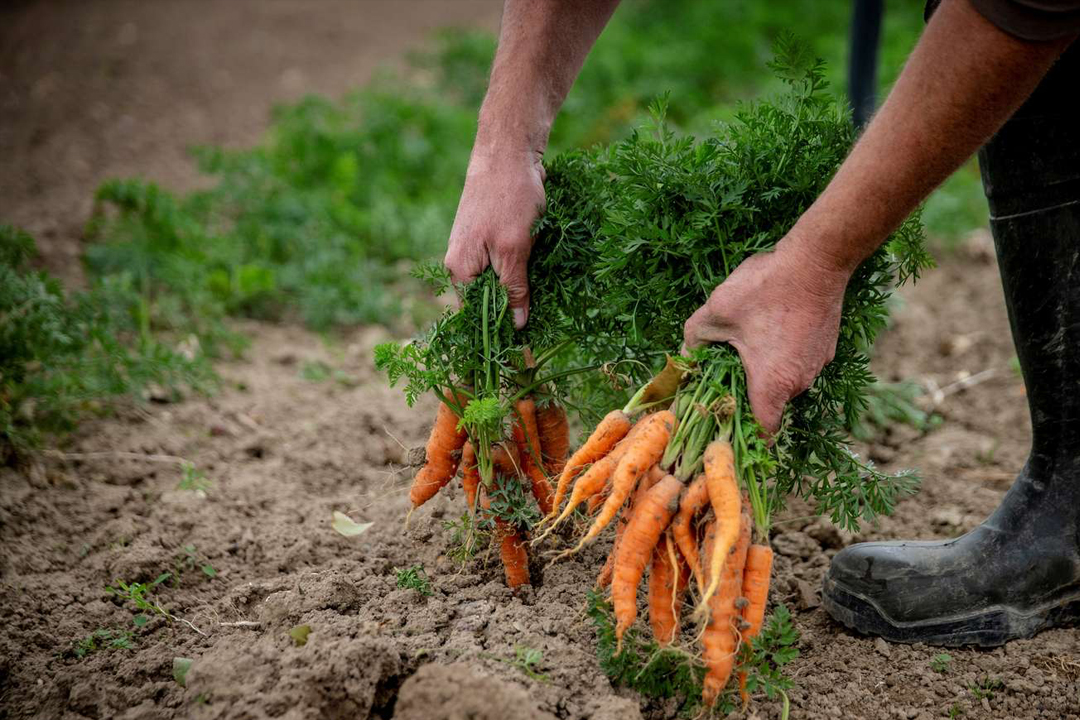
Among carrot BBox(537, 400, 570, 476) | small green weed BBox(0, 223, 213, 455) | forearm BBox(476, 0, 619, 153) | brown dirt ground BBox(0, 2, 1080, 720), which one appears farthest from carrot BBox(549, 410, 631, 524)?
small green weed BBox(0, 223, 213, 455)

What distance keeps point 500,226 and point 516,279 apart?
A: 5.8 inches

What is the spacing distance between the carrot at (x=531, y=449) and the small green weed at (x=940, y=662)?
1.10m

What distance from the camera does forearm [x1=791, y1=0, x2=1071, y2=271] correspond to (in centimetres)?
163

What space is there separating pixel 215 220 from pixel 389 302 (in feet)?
4.94

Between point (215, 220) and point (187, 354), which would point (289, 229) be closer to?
point (215, 220)

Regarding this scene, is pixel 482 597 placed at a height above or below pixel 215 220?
below

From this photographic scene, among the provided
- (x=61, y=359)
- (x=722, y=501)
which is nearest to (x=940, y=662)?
(x=722, y=501)

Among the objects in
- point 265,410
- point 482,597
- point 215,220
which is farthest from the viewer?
point 215,220

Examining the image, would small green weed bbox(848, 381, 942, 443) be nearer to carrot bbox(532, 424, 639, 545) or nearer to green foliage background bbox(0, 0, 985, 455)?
green foliage background bbox(0, 0, 985, 455)

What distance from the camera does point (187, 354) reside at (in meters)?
4.09

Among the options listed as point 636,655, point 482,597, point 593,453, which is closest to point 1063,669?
point 636,655

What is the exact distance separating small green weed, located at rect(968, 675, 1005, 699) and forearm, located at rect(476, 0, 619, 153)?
1.82m

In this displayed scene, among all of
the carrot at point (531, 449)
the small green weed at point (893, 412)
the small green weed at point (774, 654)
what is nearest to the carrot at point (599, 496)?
the carrot at point (531, 449)

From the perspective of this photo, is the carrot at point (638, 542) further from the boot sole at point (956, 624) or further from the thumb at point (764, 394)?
the boot sole at point (956, 624)
